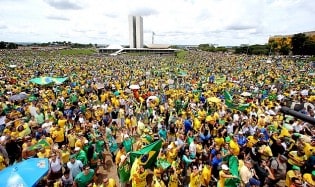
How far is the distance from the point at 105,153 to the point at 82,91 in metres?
8.84

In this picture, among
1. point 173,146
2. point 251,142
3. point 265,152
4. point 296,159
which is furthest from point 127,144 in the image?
point 296,159

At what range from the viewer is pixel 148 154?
7.67 m

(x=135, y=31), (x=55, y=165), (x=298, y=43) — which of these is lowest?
(x=55, y=165)

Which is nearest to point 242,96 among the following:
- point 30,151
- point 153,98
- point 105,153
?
point 153,98

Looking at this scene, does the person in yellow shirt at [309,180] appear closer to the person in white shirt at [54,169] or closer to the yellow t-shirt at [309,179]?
the yellow t-shirt at [309,179]

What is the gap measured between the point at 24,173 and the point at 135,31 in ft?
387

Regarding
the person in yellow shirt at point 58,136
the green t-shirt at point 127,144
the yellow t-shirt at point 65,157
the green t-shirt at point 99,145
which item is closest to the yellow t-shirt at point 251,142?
the green t-shirt at point 127,144

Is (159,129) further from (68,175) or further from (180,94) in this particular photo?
(180,94)

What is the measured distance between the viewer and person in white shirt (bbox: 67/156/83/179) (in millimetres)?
7020

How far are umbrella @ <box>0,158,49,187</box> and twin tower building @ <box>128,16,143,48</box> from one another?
115558 mm

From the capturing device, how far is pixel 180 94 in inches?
644

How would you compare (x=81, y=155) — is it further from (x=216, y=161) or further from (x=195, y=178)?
(x=216, y=161)

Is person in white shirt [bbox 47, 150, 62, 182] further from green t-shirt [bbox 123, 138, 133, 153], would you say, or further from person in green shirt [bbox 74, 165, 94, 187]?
green t-shirt [bbox 123, 138, 133, 153]

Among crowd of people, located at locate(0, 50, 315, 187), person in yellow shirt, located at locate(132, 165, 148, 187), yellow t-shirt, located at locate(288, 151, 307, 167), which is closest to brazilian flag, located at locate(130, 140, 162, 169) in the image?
crowd of people, located at locate(0, 50, 315, 187)
